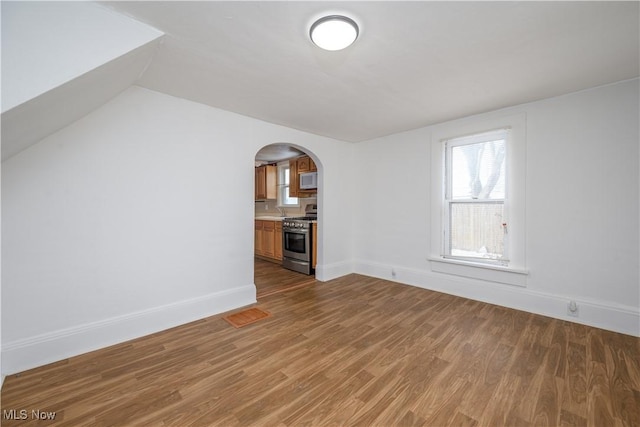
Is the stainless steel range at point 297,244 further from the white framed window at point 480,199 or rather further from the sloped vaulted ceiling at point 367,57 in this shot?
the sloped vaulted ceiling at point 367,57

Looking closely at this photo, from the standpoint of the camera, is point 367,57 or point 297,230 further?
point 297,230

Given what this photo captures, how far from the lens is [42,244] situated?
2035 mm

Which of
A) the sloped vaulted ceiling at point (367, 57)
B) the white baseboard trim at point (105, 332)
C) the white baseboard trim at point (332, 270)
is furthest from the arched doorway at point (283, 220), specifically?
the sloped vaulted ceiling at point (367, 57)

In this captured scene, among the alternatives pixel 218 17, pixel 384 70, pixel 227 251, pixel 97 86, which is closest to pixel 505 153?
pixel 384 70

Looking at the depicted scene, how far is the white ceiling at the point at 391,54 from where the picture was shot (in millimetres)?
1552

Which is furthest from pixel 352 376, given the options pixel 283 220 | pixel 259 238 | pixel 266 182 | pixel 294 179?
pixel 266 182

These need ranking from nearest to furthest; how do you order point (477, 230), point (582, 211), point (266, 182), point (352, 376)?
point (352, 376) → point (582, 211) → point (477, 230) → point (266, 182)

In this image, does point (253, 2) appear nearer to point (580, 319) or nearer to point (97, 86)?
point (97, 86)

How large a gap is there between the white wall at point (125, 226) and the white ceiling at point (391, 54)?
462 mm

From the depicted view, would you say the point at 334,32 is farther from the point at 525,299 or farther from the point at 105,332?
the point at 525,299

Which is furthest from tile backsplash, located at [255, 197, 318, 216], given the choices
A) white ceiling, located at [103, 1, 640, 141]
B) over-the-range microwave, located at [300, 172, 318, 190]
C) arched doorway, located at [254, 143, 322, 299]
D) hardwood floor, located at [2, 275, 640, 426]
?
hardwood floor, located at [2, 275, 640, 426]

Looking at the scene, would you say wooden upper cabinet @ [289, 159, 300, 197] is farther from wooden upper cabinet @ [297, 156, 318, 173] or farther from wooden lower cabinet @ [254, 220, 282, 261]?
wooden lower cabinet @ [254, 220, 282, 261]

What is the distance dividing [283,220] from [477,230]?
3.44 meters

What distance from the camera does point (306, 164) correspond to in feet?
18.4
